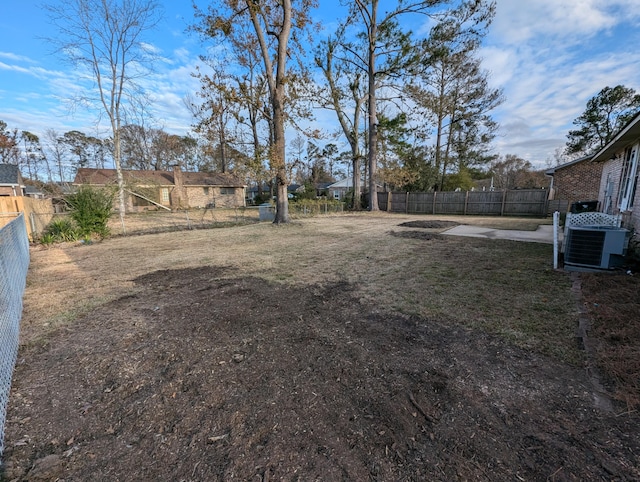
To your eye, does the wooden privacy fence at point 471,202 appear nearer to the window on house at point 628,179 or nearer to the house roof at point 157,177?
the window on house at point 628,179

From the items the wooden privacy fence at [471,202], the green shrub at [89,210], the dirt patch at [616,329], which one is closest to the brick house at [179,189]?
the wooden privacy fence at [471,202]

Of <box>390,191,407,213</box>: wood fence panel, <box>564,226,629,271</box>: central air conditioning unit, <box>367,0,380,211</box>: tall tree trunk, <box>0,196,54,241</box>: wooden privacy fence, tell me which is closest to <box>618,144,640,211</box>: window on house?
<box>564,226,629,271</box>: central air conditioning unit

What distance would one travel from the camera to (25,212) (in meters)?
8.27

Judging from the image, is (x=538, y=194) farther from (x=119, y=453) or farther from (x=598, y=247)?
(x=119, y=453)

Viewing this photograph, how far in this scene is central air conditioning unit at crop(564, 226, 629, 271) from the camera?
15.0ft

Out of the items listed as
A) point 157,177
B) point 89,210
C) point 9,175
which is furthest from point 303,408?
point 157,177

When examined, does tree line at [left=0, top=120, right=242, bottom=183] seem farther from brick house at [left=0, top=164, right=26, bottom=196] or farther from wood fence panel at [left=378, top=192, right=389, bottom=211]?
wood fence panel at [left=378, top=192, right=389, bottom=211]

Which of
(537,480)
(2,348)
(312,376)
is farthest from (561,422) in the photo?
(2,348)

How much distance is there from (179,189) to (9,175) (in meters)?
11.0

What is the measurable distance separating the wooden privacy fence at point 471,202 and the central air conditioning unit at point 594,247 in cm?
1446

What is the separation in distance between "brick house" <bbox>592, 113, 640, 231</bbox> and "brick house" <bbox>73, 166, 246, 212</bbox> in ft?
69.6

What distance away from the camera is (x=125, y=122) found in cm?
1667

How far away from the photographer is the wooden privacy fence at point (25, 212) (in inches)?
311

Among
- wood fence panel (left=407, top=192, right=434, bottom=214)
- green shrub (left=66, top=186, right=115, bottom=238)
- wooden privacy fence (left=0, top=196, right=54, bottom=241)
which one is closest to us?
wooden privacy fence (left=0, top=196, right=54, bottom=241)
